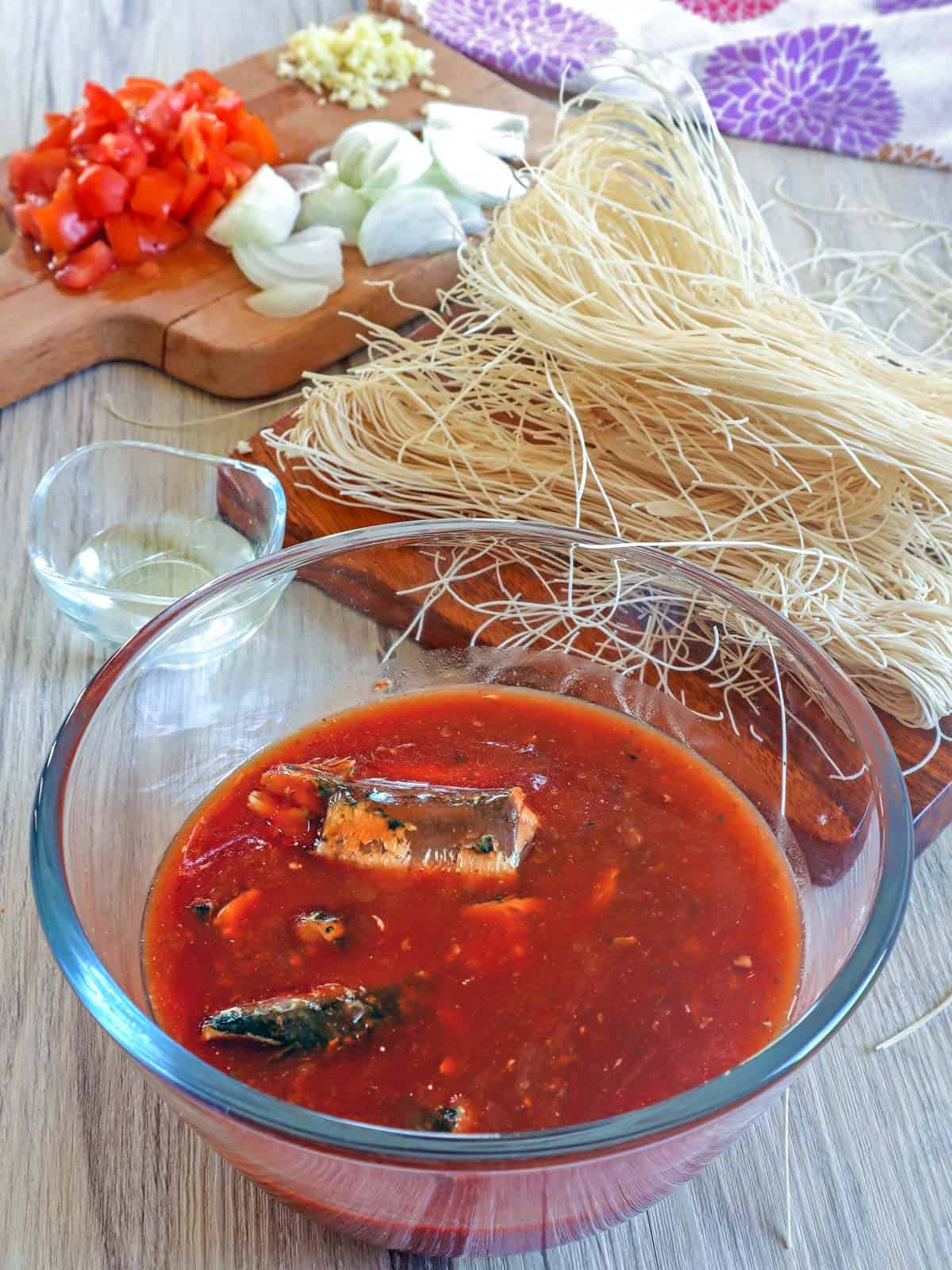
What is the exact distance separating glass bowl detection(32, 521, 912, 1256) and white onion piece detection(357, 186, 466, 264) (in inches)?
31.0

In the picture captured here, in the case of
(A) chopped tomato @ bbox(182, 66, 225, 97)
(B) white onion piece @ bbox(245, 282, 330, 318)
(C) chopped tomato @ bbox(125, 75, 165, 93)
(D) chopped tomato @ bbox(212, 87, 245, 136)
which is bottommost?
(B) white onion piece @ bbox(245, 282, 330, 318)

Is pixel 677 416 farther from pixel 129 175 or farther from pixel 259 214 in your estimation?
pixel 129 175

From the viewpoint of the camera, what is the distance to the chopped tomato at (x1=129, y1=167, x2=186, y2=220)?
2092 mm

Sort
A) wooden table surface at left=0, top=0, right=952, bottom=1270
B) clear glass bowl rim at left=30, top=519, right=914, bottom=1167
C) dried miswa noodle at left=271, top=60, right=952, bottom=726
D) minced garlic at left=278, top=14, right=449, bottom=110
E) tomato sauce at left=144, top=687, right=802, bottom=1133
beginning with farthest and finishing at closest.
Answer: minced garlic at left=278, top=14, right=449, bottom=110 < dried miswa noodle at left=271, top=60, right=952, bottom=726 < wooden table surface at left=0, top=0, right=952, bottom=1270 < tomato sauce at left=144, top=687, right=802, bottom=1133 < clear glass bowl rim at left=30, top=519, right=914, bottom=1167

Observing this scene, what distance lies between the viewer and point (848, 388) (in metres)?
1.58

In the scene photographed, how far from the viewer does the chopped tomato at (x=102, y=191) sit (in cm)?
209

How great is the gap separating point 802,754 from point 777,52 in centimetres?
186

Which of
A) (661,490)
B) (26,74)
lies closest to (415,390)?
(661,490)

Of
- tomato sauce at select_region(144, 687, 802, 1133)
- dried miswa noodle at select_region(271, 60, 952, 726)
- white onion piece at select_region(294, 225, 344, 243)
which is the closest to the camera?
tomato sauce at select_region(144, 687, 802, 1133)

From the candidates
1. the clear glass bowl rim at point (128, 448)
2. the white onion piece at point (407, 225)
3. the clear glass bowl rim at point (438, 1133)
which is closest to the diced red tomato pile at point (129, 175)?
the white onion piece at point (407, 225)

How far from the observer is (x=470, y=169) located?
84.5 inches

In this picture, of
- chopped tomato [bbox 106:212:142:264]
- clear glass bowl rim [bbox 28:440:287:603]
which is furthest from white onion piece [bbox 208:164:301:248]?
clear glass bowl rim [bbox 28:440:287:603]

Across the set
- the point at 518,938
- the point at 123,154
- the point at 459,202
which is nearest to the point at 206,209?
the point at 123,154

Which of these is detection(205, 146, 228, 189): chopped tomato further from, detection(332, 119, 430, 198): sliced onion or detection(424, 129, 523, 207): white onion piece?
detection(424, 129, 523, 207): white onion piece
